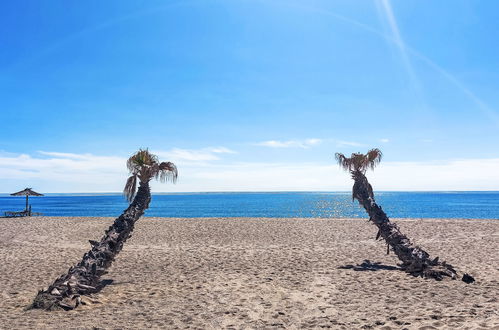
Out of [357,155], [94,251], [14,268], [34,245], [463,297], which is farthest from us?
[34,245]

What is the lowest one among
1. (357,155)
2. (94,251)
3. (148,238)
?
(148,238)

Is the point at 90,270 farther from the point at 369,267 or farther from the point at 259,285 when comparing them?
the point at 369,267

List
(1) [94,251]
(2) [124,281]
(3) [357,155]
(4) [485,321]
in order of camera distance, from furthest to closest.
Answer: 1. (3) [357,155]
2. (2) [124,281]
3. (1) [94,251]
4. (4) [485,321]

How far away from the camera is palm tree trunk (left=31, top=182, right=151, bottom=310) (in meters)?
9.55

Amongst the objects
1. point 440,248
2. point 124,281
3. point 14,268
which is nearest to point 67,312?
point 124,281

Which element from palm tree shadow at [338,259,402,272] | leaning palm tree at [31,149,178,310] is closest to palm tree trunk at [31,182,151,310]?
leaning palm tree at [31,149,178,310]

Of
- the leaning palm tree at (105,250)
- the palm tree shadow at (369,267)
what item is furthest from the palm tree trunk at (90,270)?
the palm tree shadow at (369,267)

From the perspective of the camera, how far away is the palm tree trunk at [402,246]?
1249 cm

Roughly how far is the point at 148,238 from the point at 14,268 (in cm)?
1059

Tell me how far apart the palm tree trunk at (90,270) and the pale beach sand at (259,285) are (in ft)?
1.49

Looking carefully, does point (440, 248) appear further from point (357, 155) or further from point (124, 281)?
point (124, 281)

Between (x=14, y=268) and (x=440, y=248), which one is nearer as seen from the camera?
(x=14, y=268)

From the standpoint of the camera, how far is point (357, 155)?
55.2ft

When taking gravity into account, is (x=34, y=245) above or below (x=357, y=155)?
below
